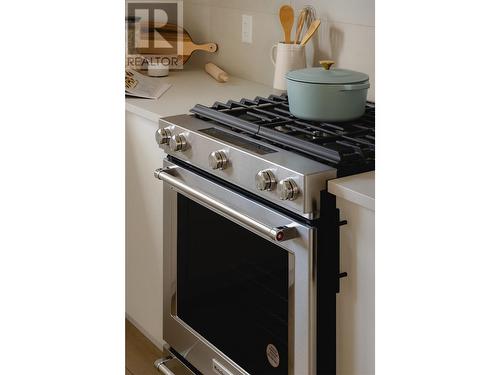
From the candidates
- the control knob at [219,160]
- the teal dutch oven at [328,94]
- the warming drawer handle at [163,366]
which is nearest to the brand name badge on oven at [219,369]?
the warming drawer handle at [163,366]

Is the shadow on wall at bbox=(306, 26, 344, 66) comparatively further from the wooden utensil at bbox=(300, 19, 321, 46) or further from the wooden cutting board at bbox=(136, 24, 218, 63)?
the wooden cutting board at bbox=(136, 24, 218, 63)

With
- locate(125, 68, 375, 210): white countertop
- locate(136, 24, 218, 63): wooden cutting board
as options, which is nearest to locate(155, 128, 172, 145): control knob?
locate(125, 68, 375, 210): white countertop

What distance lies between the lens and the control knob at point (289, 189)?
1555 millimetres

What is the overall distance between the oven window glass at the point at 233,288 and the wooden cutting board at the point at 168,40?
105cm

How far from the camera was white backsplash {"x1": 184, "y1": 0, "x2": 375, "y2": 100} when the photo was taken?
2.27 m

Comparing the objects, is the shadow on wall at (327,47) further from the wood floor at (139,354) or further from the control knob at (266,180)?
the wood floor at (139,354)

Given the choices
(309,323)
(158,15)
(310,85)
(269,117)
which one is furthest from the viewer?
(158,15)

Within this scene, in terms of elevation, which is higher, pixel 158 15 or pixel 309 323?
pixel 158 15

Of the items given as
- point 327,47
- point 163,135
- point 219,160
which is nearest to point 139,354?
point 163,135
